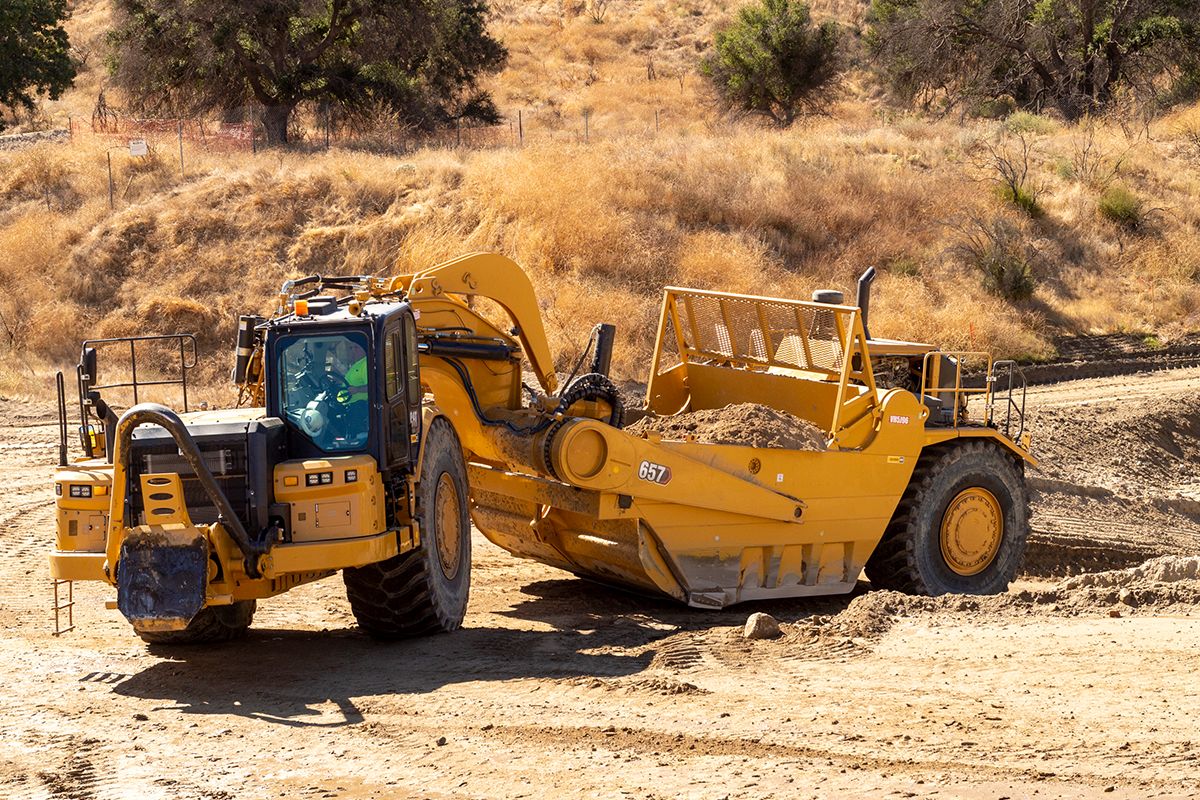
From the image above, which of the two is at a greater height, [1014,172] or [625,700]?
[1014,172]

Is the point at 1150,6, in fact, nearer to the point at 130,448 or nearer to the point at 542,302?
the point at 542,302

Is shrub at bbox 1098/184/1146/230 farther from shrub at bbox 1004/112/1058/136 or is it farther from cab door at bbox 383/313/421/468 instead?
cab door at bbox 383/313/421/468

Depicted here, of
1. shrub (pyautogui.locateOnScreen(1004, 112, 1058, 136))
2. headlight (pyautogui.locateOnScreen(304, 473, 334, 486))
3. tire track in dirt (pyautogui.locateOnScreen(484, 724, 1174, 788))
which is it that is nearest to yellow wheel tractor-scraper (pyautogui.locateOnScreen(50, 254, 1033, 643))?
headlight (pyautogui.locateOnScreen(304, 473, 334, 486))

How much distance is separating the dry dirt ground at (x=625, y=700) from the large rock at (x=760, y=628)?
12 centimetres

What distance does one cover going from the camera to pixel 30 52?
38500mm

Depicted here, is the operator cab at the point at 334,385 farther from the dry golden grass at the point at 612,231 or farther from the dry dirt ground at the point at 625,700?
the dry golden grass at the point at 612,231

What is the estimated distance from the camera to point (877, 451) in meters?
11.5

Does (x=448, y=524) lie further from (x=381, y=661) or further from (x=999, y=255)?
(x=999, y=255)

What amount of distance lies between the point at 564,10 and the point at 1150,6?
1011 inches

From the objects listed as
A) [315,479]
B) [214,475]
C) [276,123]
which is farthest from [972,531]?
[276,123]

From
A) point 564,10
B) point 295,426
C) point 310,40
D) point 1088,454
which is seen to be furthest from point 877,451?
point 564,10

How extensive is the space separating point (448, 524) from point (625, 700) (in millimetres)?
2267

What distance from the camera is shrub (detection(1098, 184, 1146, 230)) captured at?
29203mm

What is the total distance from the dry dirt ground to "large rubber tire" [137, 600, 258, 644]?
13cm
